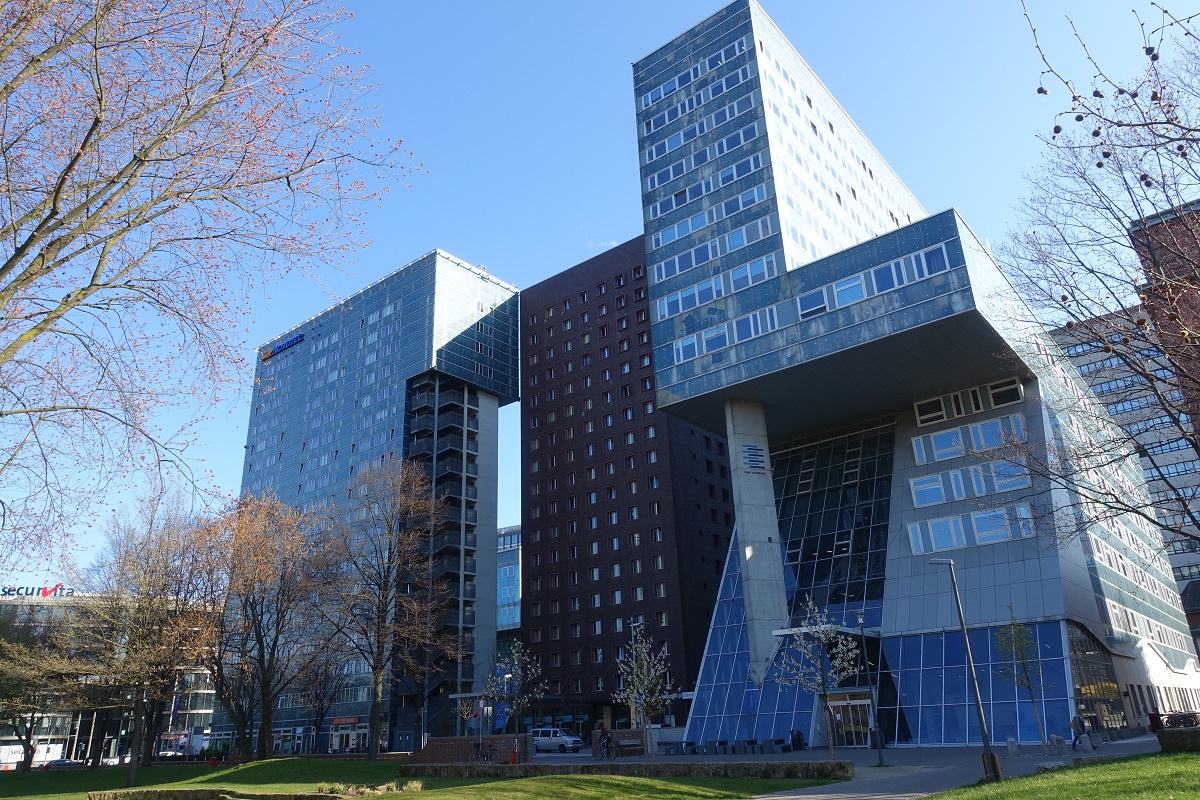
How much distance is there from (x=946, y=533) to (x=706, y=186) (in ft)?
83.1

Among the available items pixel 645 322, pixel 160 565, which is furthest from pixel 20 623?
pixel 645 322

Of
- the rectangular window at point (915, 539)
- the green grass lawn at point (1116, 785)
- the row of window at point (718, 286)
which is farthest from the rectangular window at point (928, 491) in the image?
the green grass lawn at point (1116, 785)

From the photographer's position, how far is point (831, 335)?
43469mm

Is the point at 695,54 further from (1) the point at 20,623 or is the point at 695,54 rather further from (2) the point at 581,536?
(1) the point at 20,623

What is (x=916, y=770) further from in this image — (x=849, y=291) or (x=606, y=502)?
(x=606, y=502)

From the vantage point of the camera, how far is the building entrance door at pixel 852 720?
4012 cm

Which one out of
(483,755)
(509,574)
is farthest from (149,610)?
(509,574)

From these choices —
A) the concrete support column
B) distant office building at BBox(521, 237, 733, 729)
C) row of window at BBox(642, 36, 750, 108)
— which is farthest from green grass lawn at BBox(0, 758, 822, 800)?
row of window at BBox(642, 36, 750, 108)

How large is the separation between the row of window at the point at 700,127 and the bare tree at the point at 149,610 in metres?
36.9

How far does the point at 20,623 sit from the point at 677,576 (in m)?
55.3

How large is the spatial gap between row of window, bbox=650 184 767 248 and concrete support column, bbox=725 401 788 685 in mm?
11737

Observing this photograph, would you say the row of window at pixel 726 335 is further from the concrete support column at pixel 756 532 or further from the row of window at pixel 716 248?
the row of window at pixel 716 248

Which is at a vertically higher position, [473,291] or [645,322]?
[473,291]

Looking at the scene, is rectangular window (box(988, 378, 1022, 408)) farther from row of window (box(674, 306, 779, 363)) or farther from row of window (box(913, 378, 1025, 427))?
row of window (box(674, 306, 779, 363))
